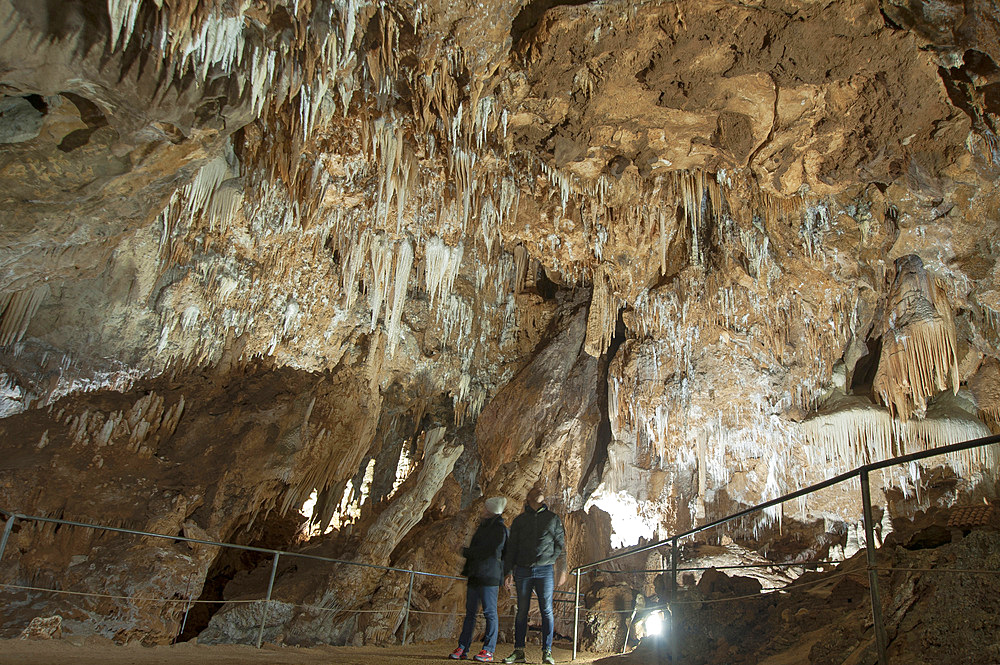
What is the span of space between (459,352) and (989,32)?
8.45 meters

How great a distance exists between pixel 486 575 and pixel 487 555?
142 mm

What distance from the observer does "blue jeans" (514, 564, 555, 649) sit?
14.4ft

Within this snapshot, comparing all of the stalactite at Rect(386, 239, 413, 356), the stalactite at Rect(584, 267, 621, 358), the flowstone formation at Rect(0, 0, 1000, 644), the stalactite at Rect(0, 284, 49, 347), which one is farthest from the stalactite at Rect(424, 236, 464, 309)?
the stalactite at Rect(0, 284, 49, 347)

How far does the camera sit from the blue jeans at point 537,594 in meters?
4.40

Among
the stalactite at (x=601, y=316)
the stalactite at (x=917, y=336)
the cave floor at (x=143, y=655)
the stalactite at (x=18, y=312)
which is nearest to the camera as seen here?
the cave floor at (x=143, y=655)

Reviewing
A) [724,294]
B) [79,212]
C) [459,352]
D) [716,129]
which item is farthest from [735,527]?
[79,212]

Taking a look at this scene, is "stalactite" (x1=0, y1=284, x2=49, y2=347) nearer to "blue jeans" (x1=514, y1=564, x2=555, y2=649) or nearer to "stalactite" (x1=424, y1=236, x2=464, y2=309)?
"stalactite" (x1=424, y1=236, x2=464, y2=309)

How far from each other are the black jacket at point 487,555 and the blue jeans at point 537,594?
0.18 metres

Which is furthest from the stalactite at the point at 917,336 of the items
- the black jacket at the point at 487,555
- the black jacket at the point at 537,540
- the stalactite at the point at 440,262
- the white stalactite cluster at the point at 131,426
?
the white stalactite cluster at the point at 131,426

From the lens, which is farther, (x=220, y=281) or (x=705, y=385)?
(x=705, y=385)

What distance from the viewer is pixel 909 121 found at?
5.34 m

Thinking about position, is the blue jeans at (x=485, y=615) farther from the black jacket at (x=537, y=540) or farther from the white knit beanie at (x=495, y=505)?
the white knit beanie at (x=495, y=505)

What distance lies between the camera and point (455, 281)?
10.0m

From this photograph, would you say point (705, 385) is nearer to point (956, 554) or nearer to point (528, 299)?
point (528, 299)
